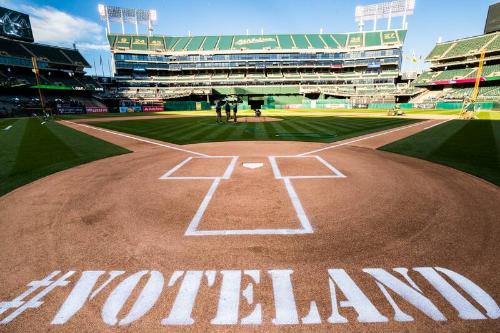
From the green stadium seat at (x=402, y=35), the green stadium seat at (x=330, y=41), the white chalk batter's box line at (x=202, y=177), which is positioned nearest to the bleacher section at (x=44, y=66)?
the white chalk batter's box line at (x=202, y=177)

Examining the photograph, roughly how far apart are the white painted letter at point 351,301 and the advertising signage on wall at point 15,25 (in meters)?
80.7

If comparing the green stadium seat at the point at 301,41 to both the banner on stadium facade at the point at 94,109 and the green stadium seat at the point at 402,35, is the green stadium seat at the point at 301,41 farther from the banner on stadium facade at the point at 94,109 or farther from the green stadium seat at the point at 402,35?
the banner on stadium facade at the point at 94,109

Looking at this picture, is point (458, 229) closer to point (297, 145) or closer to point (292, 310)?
point (292, 310)

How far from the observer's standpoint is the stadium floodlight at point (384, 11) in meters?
75.8

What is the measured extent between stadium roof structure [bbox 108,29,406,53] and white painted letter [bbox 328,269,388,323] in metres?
81.8

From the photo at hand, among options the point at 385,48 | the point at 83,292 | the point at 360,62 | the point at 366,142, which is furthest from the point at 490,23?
the point at 83,292

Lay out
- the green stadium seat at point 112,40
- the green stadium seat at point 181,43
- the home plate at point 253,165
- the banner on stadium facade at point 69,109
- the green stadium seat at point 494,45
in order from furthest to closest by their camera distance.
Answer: the green stadium seat at point 181,43, the green stadium seat at point 112,40, the green stadium seat at point 494,45, the banner on stadium facade at point 69,109, the home plate at point 253,165

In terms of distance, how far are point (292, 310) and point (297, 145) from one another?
9.80 meters

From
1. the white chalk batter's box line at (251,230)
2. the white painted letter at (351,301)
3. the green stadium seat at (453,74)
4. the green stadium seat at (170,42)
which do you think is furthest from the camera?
the green stadium seat at (170,42)

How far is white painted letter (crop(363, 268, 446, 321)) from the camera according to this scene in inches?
95.0

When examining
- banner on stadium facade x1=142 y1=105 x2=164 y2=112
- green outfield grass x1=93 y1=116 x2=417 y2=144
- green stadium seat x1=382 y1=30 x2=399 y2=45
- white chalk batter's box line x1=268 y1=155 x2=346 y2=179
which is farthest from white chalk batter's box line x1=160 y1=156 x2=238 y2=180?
green stadium seat x1=382 y1=30 x2=399 y2=45

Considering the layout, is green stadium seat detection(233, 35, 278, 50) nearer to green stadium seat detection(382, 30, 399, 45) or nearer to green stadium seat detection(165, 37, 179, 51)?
green stadium seat detection(165, 37, 179, 51)

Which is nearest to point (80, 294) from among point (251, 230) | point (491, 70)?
point (251, 230)

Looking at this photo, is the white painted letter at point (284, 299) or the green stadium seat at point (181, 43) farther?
the green stadium seat at point (181, 43)
